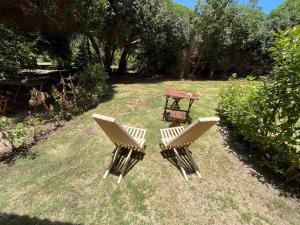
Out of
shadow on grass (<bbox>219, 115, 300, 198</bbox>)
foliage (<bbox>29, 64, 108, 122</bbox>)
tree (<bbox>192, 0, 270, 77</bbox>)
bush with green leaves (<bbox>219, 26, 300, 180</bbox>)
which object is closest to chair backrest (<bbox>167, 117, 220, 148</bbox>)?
bush with green leaves (<bbox>219, 26, 300, 180</bbox>)

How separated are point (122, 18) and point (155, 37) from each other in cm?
217

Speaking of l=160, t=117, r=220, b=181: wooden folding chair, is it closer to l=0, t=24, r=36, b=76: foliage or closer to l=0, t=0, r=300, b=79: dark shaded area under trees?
l=0, t=0, r=300, b=79: dark shaded area under trees

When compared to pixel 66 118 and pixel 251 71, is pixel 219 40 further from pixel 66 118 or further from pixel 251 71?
pixel 66 118

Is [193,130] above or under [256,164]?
above

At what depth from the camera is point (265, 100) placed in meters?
4.22

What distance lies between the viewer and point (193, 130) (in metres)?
3.66

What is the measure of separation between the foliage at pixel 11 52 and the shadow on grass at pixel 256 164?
9639 mm

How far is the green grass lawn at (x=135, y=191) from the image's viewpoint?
10.7ft

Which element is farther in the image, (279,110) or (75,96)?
(75,96)

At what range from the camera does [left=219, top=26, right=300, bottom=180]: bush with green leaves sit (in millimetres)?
3704

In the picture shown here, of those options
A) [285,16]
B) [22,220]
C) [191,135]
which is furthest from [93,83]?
[285,16]

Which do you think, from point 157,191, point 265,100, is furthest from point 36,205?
point 265,100

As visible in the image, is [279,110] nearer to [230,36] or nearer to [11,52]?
[230,36]

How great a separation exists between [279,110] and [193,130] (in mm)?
1940
